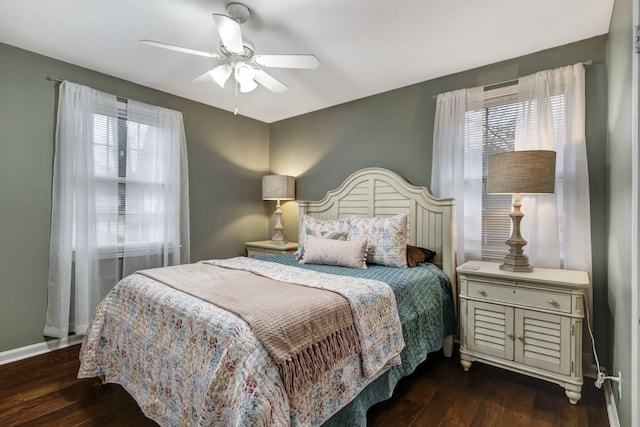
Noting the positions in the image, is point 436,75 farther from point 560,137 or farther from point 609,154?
point 609,154

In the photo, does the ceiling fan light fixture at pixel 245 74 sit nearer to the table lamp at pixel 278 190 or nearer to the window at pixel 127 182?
the window at pixel 127 182

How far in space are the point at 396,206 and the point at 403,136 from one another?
0.72 meters

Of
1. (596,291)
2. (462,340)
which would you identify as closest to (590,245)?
(596,291)

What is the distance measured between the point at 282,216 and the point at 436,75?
2.50 meters

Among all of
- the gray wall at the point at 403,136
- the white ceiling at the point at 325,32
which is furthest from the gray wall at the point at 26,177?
the gray wall at the point at 403,136

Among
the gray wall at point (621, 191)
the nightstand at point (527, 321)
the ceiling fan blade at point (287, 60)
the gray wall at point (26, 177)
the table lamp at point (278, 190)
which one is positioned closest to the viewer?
the gray wall at point (621, 191)

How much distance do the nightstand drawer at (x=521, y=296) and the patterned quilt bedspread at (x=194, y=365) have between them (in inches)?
19.9

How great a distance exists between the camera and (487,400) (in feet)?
6.45

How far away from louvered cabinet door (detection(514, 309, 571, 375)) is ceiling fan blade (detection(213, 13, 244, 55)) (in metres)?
2.44

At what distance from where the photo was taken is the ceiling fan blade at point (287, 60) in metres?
2.05

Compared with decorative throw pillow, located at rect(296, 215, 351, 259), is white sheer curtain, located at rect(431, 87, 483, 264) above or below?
above

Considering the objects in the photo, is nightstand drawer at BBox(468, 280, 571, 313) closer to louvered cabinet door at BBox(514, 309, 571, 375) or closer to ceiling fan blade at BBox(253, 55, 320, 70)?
louvered cabinet door at BBox(514, 309, 571, 375)

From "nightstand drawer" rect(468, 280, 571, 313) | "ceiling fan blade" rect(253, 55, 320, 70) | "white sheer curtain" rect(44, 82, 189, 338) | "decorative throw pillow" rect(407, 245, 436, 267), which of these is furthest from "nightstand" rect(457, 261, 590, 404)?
"white sheer curtain" rect(44, 82, 189, 338)

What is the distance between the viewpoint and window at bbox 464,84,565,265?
8.45 ft
